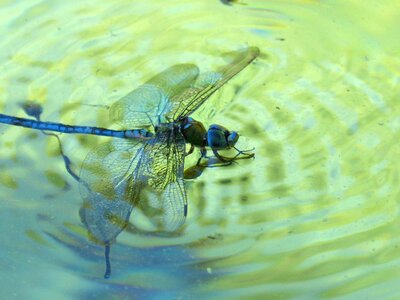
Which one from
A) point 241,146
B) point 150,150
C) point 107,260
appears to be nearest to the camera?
point 107,260

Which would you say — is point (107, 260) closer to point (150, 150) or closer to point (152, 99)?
point (150, 150)

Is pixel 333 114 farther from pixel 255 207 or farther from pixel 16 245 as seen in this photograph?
pixel 16 245

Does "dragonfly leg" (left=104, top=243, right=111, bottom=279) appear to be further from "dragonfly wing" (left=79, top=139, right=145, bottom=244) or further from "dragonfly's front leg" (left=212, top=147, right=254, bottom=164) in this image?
"dragonfly's front leg" (left=212, top=147, right=254, bottom=164)

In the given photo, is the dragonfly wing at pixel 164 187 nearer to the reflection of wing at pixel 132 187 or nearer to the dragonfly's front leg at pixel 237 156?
the reflection of wing at pixel 132 187

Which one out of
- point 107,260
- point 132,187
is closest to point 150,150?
point 132,187

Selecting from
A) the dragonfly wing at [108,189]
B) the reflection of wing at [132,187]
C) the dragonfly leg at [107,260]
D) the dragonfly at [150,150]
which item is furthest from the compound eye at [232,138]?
the dragonfly leg at [107,260]

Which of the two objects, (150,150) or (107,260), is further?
(150,150)

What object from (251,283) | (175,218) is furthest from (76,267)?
(251,283)
